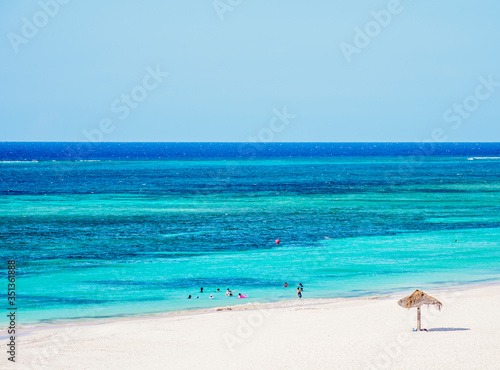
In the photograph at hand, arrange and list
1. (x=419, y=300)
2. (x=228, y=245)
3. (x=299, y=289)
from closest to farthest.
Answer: (x=419, y=300)
(x=299, y=289)
(x=228, y=245)

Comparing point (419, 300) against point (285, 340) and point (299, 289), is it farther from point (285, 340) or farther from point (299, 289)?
point (299, 289)

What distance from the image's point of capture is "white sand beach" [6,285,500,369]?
22047mm

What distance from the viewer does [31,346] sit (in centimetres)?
2447

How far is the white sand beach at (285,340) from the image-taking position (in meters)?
22.0

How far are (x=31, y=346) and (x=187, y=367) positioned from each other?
22.1 ft

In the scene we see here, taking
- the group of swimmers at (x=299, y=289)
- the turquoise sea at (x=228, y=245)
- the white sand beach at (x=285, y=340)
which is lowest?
the white sand beach at (x=285, y=340)

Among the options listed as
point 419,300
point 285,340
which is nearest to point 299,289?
point 285,340

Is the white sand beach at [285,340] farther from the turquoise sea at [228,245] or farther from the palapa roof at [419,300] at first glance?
the turquoise sea at [228,245]

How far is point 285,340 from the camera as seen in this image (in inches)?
981

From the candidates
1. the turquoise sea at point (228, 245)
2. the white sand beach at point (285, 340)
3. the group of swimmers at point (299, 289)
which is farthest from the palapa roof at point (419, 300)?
the turquoise sea at point (228, 245)

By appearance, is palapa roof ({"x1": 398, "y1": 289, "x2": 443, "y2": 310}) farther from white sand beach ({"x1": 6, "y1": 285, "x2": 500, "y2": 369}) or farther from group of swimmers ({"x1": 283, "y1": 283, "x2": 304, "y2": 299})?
group of swimmers ({"x1": 283, "y1": 283, "x2": 304, "y2": 299})

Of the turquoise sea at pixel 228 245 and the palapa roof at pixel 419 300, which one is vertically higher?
the turquoise sea at pixel 228 245

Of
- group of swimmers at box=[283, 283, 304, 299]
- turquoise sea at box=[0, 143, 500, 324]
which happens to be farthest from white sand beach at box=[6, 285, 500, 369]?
turquoise sea at box=[0, 143, 500, 324]

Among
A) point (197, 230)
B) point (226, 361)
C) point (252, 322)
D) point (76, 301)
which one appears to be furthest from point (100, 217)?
point (226, 361)
